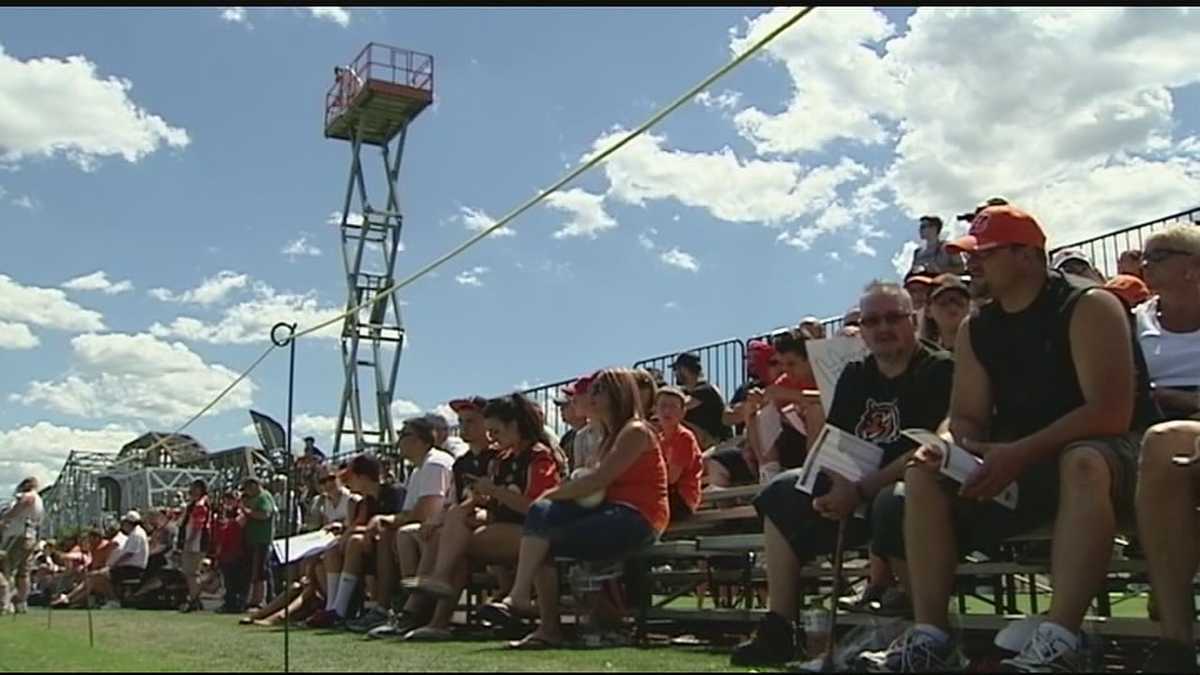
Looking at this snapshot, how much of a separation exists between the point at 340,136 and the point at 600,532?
25.7 m

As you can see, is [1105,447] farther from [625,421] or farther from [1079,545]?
[625,421]

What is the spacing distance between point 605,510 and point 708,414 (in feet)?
8.46

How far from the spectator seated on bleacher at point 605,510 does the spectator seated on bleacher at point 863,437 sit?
1.02 metres

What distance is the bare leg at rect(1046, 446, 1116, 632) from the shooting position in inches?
129

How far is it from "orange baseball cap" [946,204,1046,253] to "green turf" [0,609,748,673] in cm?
155

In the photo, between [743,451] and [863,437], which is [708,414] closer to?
[743,451]

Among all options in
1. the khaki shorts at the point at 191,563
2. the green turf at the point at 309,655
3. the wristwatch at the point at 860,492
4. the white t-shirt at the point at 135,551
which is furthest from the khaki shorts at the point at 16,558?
the wristwatch at the point at 860,492

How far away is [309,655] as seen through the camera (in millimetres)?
5062

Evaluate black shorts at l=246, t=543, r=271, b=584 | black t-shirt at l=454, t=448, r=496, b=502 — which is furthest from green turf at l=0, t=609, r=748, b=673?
black shorts at l=246, t=543, r=271, b=584

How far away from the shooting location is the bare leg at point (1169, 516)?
10.7ft

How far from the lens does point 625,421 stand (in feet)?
18.0

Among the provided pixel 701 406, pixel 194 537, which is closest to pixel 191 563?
pixel 194 537

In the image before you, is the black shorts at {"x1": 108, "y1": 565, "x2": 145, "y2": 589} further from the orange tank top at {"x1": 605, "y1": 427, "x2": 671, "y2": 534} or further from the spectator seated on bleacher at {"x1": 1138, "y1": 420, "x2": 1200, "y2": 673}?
the spectator seated on bleacher at {"x1": 1138, "y1": 420, "x2": 1200, "y2": 673}

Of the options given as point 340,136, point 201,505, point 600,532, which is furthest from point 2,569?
point 340,136
